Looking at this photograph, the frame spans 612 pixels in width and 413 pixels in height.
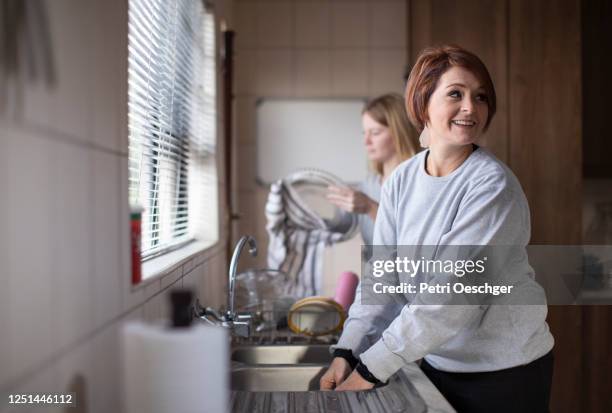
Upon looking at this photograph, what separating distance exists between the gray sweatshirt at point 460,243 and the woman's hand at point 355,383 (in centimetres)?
2

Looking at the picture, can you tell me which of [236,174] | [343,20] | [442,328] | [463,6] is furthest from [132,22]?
[343,20]

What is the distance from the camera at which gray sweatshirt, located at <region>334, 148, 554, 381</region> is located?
665 millimetres

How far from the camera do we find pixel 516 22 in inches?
42.5

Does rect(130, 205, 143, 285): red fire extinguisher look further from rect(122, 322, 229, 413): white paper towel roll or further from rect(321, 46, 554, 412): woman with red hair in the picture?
rect(321, 46, 554, 412): woman with red hair

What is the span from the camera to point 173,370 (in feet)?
1.63

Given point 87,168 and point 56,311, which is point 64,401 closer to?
point 56,311

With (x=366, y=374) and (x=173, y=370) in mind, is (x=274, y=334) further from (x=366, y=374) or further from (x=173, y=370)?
(x=173, y=370)

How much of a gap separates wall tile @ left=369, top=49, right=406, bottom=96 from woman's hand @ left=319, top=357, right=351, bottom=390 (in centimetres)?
121

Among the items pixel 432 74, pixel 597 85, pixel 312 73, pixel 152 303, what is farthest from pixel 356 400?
pixel 312 73

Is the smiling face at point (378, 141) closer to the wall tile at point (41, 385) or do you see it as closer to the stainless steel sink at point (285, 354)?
the stainless steel sink at point (285, 354)

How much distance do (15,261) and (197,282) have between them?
1.42 ft

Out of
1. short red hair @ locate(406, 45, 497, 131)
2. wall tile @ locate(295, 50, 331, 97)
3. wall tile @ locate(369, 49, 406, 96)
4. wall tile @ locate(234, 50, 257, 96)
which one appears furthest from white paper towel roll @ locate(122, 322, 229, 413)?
wall tile @ locate(369, 49, 406, 96)

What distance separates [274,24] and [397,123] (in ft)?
3.37

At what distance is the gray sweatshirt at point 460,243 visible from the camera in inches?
26.2
